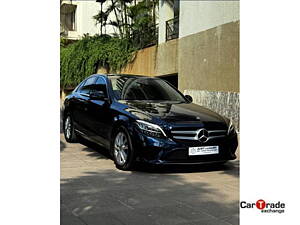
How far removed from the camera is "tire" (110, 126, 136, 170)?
584 cm

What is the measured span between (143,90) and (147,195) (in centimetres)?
282

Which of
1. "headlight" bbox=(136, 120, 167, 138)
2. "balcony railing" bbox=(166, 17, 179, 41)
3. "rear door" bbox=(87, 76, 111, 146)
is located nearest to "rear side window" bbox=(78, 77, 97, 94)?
"rear door" bbox=(87, 76, 111, 146)

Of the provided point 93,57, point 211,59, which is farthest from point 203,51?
point 93,57

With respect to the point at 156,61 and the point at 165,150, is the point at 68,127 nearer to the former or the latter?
the point at 165,150

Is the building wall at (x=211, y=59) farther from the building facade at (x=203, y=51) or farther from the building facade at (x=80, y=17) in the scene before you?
the building facade at (x=80, y=17)

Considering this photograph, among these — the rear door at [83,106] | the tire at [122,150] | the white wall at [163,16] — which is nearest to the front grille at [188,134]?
the tire at [122,150]

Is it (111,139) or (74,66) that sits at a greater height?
(74,66)

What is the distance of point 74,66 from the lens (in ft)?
84.1

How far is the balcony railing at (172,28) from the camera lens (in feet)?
56.4

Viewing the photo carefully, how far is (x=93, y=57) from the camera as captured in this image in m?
23.6
